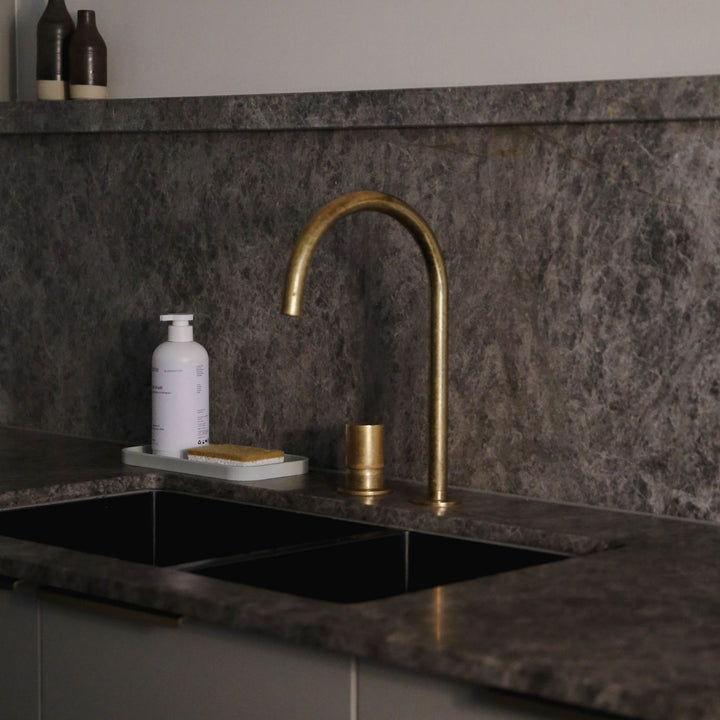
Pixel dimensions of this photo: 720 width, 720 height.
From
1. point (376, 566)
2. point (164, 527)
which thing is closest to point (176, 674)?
point (376, 566)

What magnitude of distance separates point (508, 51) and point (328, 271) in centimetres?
39

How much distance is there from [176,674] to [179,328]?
2.48 ft

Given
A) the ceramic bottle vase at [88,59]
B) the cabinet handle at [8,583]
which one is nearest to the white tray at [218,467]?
the cabinet handle at [8,583]

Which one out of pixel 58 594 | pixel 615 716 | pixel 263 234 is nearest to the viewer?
pixel 615 716

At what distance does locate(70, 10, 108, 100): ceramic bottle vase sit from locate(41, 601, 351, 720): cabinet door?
1029mm

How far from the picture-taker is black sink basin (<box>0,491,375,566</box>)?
1.73 metres

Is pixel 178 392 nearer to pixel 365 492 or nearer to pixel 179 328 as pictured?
pixel 179 328

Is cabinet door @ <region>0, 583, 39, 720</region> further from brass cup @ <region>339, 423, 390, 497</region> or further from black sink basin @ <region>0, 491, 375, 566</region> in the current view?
brass cup @ <region>339, 423, 390, 497</region>

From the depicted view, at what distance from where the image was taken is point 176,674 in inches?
50.4

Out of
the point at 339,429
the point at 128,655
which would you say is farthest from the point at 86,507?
the point at 128,655

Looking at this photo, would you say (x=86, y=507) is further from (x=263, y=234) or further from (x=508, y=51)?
(x=508, y=51)

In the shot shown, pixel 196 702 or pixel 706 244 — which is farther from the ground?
pixel 706 244

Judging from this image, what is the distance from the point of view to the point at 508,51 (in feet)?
5.66

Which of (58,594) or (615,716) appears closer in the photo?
(615,716)
